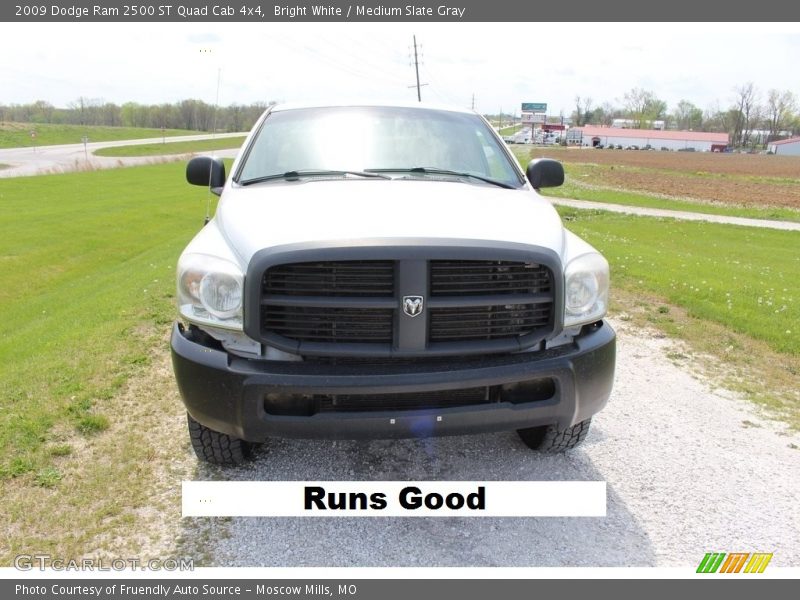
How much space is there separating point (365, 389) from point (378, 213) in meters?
0.88

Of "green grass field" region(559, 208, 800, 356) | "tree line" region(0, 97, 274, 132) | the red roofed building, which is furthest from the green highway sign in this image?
"green grass field" region(559, 208, 800, 356)

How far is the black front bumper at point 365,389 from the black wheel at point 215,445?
1.13 feet

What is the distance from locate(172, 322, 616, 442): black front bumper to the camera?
271 centimetres

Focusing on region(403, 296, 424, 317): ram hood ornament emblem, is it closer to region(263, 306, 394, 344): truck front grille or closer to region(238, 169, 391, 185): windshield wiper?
region(263, 306, 394, 344): truck front grille

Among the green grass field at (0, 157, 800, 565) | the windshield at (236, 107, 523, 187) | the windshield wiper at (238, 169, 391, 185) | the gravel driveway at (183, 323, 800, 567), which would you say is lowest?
the gravel driveway at (183, 323, 800, 567)

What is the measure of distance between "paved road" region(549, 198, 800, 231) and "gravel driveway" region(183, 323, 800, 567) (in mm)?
17770

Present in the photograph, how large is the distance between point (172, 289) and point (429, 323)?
19.9ft

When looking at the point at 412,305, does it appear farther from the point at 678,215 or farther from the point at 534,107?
the point at 534,107

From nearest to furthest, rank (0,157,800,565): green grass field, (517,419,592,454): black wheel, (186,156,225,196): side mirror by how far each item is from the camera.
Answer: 1. (0,157,800,565): green grass field
2. (517,419,592,454): black wheel
3. (186,156,225,196): side mirror

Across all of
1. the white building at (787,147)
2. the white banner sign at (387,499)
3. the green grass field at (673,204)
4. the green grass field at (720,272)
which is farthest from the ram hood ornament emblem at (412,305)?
the white building at (787,147)

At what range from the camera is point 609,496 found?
130 inches

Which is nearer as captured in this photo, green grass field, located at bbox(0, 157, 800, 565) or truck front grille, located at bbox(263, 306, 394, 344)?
truck front grille, located at bbox(263, 306, 394, 344)

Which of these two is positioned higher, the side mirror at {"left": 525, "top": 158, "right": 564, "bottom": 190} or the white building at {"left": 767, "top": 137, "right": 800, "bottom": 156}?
the white building at {"left": 767, "top": 137, "right": 800, "bottom": 156}

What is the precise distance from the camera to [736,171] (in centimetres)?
5972
